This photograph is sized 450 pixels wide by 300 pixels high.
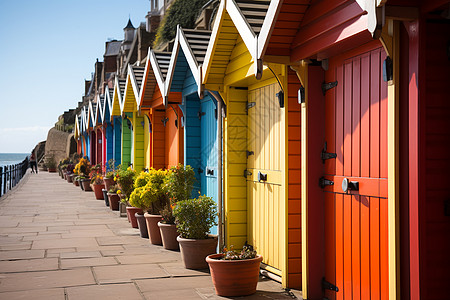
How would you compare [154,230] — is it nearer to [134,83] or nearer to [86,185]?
[134,83]

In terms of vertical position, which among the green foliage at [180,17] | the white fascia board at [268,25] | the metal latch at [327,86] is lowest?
the metal latch at [327,86]

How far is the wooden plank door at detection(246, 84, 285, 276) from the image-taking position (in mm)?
6391

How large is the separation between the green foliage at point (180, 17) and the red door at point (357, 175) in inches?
856

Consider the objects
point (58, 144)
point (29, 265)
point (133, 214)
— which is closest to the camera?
point (29, 265)

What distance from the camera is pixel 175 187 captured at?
8.37 meters

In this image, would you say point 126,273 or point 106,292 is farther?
point 126,273

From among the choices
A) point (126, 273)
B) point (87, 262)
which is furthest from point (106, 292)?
point (87, 262)

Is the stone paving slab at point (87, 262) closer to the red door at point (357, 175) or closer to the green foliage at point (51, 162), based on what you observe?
the red door at point (357, 175)

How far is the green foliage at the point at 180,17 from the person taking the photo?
88.3 feet

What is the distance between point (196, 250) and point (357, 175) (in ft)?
9.93

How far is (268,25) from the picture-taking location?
5.14 metres

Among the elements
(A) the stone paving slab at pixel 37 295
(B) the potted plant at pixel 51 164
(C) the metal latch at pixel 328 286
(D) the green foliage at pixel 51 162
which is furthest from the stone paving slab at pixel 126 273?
(D) the green foliage at pixel 51 162

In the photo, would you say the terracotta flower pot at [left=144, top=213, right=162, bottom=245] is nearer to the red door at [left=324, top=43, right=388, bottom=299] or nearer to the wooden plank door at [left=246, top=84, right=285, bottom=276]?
the wooden plank door at [left=246, top=84, right=285, bottom=276]

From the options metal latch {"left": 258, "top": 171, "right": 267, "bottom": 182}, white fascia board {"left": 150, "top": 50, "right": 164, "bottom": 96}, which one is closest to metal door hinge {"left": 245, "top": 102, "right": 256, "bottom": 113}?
metal latch {"left": 258, "top": 171, "right": 267, "bottom": 182}
